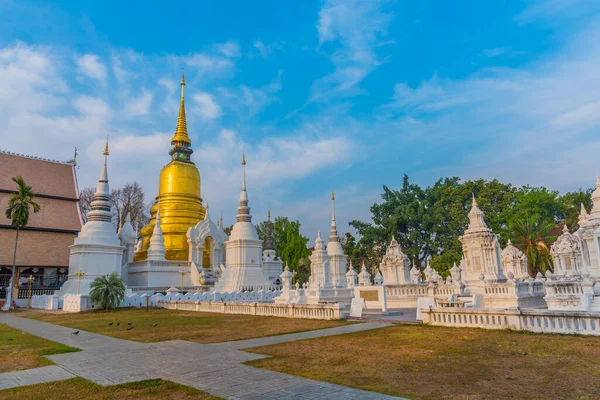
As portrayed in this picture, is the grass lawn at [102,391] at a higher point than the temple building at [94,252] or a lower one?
lower

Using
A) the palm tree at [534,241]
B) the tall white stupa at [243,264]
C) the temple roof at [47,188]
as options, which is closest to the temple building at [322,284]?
the tall white stupa at [243,264]

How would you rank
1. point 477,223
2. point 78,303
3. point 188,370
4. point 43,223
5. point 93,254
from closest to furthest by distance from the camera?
point 188,370 < point 78,303 < point 477,223 < point 93,254 < point 43,223

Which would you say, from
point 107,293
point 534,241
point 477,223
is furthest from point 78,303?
point 534,241

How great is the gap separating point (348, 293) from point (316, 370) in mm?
18183

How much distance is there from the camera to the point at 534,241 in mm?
35062

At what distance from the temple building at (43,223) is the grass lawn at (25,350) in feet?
71.3

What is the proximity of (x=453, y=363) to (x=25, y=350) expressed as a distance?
30.9ft

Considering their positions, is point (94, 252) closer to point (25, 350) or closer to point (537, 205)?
point (25, 350)

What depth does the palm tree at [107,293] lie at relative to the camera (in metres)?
21.2

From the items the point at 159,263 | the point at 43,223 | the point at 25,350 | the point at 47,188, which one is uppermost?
the point at 47,188

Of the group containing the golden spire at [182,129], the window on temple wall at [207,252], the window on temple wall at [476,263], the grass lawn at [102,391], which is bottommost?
the grass lawn at [102,391]

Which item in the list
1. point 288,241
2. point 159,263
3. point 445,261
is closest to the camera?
point 159,263

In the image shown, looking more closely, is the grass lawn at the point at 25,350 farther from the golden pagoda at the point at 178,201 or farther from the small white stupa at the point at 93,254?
the golden pagoda at the point at 178,201

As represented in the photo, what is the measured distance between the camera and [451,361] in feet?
22.9
